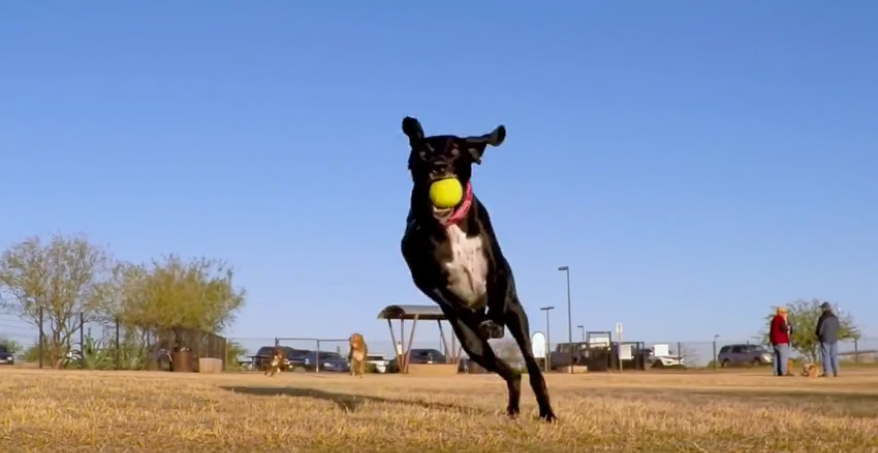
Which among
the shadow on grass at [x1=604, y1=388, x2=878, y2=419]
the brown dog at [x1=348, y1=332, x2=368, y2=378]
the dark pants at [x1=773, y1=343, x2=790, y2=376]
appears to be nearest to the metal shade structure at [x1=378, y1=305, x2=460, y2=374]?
the brown dog at [x1=348, y1=332, x2=368, y2=378]

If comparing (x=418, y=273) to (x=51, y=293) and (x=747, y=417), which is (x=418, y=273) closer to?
(x=747, y=417)

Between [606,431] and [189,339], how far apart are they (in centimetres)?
3469

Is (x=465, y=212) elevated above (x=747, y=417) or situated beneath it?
elevated above

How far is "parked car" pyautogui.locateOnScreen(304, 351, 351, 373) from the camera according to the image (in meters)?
→ 50.7

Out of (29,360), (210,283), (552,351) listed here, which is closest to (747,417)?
(29,360)

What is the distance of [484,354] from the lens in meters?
7.88

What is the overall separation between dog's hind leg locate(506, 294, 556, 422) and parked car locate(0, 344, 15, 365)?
119 ft

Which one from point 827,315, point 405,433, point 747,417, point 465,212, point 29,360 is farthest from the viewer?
point 29,360

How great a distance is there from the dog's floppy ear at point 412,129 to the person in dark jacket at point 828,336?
1799 cm

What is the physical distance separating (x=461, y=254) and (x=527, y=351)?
0.93 meters

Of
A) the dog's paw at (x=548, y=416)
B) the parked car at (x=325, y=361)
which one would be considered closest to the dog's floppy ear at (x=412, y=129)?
the dog's paw at (x=548, y=416)

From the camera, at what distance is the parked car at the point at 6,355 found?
132 ft

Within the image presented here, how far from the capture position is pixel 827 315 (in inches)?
915

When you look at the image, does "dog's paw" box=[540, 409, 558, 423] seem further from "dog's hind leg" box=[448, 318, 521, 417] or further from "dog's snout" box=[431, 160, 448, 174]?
"dog's snout" box=[431, 160, 448, 174]
